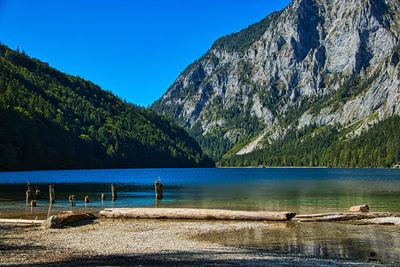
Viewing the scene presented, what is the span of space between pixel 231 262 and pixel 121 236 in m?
9.21

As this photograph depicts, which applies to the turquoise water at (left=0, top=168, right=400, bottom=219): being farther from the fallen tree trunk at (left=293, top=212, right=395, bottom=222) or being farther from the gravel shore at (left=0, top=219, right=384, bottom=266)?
the gravel shore at (left=0, top=219, right=384, bottom=266)

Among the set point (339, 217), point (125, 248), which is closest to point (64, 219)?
point (125, 248)

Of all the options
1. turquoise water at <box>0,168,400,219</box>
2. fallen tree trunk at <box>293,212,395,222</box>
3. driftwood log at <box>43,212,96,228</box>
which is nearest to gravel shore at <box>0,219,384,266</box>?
driftwood log at <box>43,212,96,228</box>

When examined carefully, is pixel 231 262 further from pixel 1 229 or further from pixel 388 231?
pixel 1 229

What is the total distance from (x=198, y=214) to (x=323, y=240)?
11.6 metres

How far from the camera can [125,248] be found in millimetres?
19062

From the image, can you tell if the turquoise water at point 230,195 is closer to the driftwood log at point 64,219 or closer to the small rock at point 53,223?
the driftwood log at point 64,219

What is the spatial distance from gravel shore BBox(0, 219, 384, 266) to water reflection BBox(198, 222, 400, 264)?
1523 millimetres

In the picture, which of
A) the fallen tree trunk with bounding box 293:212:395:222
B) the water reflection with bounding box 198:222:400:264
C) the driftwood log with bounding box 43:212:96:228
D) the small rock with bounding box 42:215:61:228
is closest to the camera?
the water reflection with bounding box 198:222:400:264

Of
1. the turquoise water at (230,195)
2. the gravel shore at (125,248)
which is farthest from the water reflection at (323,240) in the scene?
the turquoise water at (230,195)

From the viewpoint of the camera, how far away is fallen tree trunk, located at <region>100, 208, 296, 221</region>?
98.1 feet

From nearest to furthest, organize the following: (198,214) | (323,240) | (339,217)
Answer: (323,240) < (339,217) < (198,214)

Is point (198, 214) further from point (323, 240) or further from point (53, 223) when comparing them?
point (323, 240)

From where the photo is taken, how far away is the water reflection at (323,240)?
18844 mm
